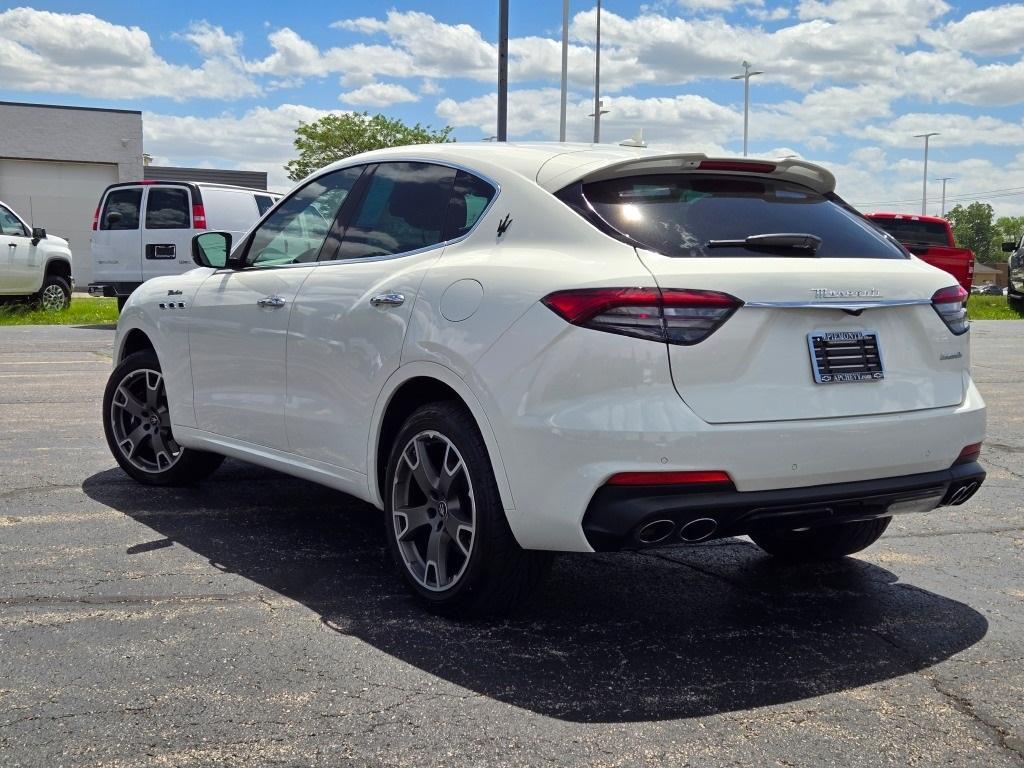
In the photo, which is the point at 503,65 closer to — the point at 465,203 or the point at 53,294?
the point at 53,294

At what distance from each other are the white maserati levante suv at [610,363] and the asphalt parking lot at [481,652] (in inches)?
14.6

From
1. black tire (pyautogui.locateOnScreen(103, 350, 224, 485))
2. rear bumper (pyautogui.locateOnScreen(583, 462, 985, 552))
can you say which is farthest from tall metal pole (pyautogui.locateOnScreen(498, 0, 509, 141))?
rear bumper (pyautogui.locateOnScreen(583, 462, 985, 552))

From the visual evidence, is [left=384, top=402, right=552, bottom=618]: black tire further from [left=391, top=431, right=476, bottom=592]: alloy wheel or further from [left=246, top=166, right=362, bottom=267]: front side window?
[left=246, top=166, right=362, bottom=267]: front side window

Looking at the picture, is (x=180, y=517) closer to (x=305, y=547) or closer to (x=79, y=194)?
(x=305, y=547)

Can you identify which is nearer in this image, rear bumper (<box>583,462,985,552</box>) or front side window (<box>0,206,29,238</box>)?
rear bumper (<box>583,462,985,552</box>)

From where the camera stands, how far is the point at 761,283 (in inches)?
151

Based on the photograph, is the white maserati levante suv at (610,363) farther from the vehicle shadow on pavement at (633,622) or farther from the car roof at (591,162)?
the vehicle shadow on pavement at (633,622)

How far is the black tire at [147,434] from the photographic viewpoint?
646cm

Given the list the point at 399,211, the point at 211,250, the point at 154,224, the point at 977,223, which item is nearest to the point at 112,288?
the point at 154,224

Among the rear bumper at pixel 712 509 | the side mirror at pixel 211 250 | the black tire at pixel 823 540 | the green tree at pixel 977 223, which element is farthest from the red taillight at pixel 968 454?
the green tree at pixel 977 223

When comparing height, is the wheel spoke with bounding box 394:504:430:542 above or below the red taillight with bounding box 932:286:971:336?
below

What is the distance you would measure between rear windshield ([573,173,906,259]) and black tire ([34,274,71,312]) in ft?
59.6

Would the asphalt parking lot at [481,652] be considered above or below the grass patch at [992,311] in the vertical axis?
above

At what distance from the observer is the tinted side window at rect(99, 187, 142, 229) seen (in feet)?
65.0
